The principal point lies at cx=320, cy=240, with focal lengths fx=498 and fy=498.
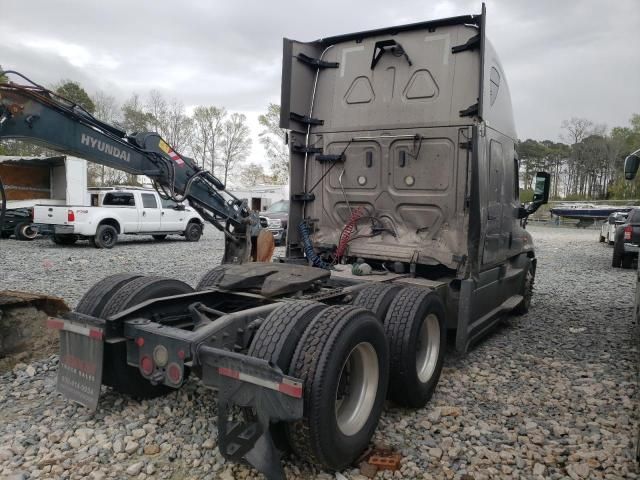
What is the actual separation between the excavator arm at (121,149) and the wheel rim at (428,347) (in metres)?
4.20

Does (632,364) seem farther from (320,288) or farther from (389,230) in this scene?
(320,288)

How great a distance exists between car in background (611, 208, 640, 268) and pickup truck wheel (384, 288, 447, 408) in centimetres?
1099

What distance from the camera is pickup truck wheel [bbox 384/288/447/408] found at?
151 inches

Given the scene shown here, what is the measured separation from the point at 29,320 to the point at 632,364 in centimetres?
624

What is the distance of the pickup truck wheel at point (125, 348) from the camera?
3725 millimetres

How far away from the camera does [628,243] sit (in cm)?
1324

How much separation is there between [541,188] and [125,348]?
19.0 ft

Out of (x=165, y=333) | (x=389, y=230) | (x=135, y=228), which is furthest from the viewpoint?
(x=135, y=228)

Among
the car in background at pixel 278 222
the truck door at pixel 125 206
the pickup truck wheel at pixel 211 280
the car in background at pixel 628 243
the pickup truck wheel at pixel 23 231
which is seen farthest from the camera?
the car in background at pixel 278 222

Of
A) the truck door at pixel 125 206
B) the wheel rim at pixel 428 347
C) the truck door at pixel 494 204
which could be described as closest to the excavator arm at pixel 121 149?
the wheel rim at pixel 428 347

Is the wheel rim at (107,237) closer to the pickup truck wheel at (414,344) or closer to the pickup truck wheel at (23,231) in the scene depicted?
the pickup truck wheel at (23,231)

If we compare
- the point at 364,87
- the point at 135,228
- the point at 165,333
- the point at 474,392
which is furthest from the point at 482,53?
the point at 135,228

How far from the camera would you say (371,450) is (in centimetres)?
334

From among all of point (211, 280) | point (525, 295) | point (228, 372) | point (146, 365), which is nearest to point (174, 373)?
point (146, 365)
